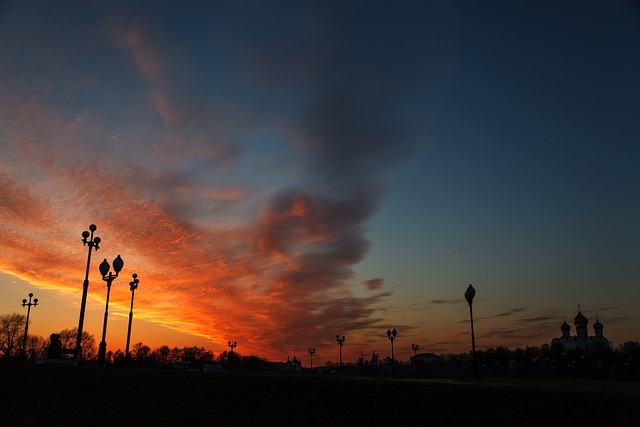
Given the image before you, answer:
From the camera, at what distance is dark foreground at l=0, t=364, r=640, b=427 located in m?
18.0

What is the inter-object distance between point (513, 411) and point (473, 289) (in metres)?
17.5

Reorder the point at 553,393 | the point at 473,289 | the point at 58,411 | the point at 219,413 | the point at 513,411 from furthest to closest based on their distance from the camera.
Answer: the point at 473,289 → the point at 58,411 → the point at 219,413 → the point at 553,393 → the point at 513,411

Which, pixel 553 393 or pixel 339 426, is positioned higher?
pixel 553 393

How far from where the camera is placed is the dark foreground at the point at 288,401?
18047 millimetres

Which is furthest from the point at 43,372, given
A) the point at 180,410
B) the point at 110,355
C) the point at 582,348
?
the point at 582,348

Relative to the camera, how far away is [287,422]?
20172 mm

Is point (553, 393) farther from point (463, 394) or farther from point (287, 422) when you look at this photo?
point (287, 422)

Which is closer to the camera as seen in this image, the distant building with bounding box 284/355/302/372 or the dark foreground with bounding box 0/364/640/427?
the dark foreground with bounding box 0/364/640/427

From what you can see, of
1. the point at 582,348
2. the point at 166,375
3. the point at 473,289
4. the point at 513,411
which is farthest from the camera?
the point at 582,348

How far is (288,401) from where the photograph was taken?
22.8 meters

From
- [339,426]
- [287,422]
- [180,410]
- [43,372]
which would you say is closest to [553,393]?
[339,426]

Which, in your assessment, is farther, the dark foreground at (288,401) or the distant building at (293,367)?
the distant building at (293,367)

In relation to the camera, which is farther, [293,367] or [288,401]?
[293,367]

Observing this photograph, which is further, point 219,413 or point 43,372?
point 43,372
